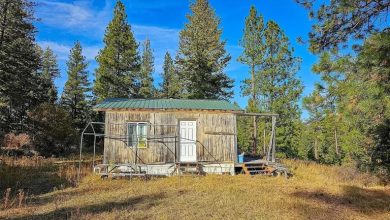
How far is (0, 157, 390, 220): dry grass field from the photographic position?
31.0 ft

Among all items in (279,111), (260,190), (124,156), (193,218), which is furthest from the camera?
(279,111)

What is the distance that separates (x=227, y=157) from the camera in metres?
19.3

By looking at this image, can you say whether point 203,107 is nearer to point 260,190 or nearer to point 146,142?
point 146,142

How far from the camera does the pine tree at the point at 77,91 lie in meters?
43.4

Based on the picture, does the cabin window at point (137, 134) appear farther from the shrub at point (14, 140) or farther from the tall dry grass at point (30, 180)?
the shrub at point (14, 140)

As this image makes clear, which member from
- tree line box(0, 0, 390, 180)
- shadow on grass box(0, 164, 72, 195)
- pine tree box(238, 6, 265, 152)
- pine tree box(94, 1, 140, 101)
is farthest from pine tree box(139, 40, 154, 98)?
shadow on grass box(0, 164, 72, 195)

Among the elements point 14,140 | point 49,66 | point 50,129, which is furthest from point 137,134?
point 49,66

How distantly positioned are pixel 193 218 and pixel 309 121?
42.1m

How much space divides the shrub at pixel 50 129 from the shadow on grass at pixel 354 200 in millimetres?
21555

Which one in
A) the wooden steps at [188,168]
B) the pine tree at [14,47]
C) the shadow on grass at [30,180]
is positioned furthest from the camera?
the pine tree at [14,47]

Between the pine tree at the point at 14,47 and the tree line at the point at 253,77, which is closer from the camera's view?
the tree line at the point at 253,77

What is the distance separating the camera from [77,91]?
43.1m

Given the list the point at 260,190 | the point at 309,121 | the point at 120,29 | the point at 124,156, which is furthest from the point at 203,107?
the point at 309,121

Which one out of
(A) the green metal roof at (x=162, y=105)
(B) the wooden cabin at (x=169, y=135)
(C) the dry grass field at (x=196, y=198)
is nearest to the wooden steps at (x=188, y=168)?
(B) the wooden cabin at (x=169, y=135)
